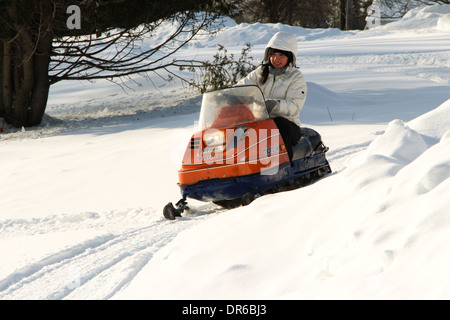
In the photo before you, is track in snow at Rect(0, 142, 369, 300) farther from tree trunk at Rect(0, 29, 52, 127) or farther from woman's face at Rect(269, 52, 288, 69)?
tree trunk at Rect(0, 29, 52, 127)

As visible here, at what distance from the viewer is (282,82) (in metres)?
5.98

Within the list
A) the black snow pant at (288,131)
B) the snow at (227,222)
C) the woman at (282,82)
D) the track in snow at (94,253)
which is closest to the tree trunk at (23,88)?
the snow at (227,222)

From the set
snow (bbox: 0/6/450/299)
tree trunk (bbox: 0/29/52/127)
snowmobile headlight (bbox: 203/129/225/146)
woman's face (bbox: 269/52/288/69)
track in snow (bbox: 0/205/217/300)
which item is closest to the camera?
snow (bbox: 0/6/450/299)

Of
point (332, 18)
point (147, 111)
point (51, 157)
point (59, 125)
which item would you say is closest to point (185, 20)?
point (147, 111)

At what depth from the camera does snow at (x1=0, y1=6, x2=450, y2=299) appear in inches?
116

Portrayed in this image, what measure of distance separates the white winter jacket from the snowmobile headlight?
617 mm

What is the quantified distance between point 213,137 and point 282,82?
3.15 ft

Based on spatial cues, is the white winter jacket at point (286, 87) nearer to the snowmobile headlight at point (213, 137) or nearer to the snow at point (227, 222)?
the snowmobile headlight at point (213, 137)

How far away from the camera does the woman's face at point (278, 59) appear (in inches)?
235

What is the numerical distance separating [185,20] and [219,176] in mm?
7815

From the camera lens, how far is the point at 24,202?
282 inches

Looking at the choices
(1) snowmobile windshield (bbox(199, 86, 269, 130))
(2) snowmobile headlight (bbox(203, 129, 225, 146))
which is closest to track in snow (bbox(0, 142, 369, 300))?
(2) snowmobile headlight (bbox(203, 129, 225, 146))

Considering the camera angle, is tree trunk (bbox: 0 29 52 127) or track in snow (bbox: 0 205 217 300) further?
tree trunk (bbox: 0 29 52 127)
